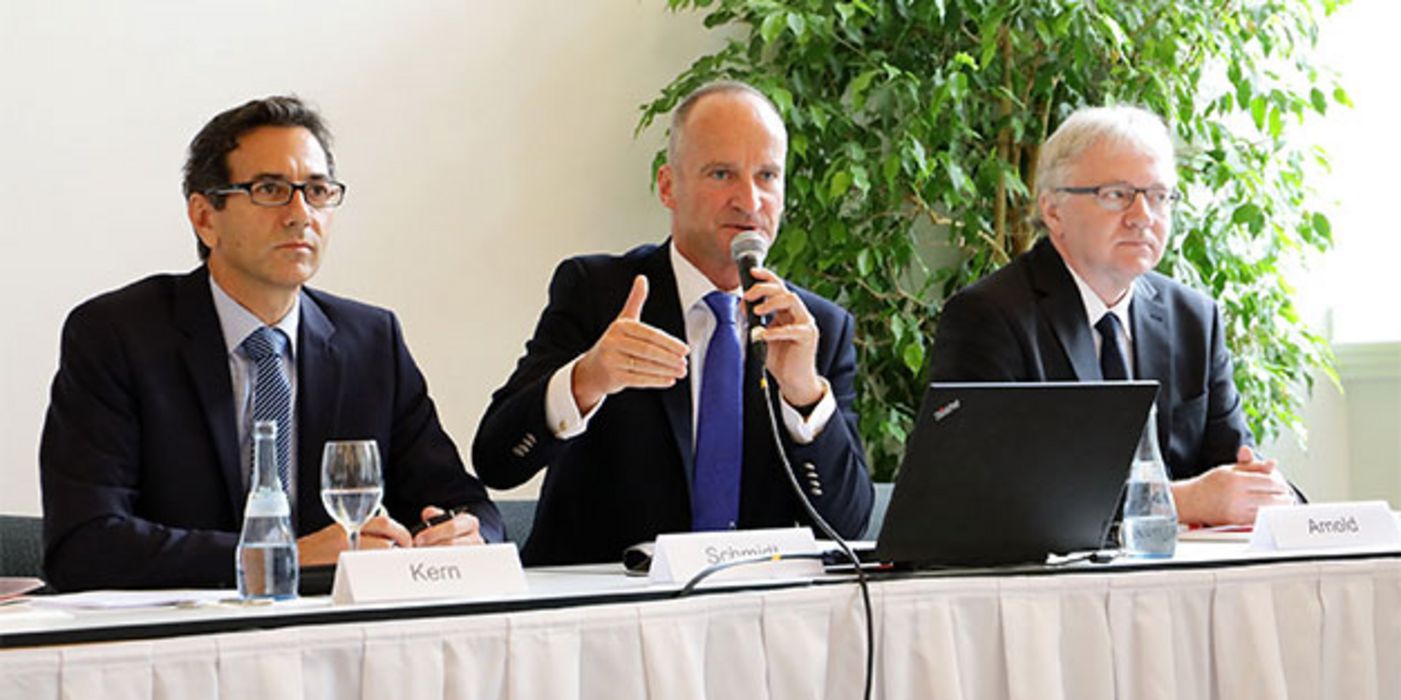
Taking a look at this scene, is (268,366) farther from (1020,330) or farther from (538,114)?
(538,114)

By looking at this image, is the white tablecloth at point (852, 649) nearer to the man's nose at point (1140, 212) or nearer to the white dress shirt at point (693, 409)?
the white dress shirt at point (693, 409)

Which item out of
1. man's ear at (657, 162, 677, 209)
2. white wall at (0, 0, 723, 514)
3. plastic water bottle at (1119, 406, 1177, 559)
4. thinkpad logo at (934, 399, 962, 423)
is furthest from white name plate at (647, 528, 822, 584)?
white wall at (0, 0, 723, 514)

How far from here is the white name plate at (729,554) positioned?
79.5 inches

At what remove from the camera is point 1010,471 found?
2.12m

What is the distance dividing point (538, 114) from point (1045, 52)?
129 centimetres

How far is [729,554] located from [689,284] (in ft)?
3.09

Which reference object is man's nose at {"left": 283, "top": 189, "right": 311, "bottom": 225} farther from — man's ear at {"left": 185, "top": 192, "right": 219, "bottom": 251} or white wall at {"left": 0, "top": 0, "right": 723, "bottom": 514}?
white wall at {"left": 0, "top": 0, "right": 723, "bottom": 514}

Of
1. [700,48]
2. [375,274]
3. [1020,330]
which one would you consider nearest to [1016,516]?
[1020,330]

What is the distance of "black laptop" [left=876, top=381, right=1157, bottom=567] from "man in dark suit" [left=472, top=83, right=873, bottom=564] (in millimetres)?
543

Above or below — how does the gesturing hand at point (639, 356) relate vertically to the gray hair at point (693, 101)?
below

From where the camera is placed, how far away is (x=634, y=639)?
72.7 inches

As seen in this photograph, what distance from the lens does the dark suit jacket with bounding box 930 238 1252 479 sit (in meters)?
3.10

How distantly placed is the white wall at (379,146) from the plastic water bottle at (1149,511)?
219 cm

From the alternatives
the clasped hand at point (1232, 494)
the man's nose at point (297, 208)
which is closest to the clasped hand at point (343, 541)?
the man's nose at point (297, 208)
